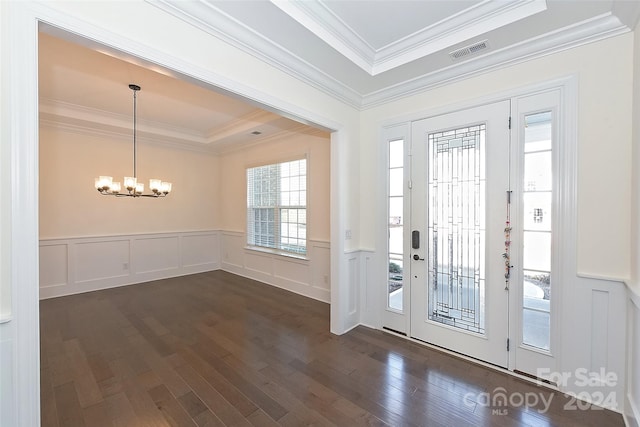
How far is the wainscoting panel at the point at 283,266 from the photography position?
443 cm

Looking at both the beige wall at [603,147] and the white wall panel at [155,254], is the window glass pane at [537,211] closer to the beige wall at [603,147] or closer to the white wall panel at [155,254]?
the beige wall at [603,147]

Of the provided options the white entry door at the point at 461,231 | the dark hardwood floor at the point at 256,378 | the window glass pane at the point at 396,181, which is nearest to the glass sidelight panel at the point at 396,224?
the window glass pane at the point at 396,181

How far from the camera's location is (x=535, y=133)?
2.34m

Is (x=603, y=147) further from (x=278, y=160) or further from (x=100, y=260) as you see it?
(x=100, y=260)

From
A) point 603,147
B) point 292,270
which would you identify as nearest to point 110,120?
point 292,270

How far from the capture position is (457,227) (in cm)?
275

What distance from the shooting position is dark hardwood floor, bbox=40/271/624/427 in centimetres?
195

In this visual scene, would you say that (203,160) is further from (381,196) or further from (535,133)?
(535,133)

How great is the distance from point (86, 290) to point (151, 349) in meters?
3.00

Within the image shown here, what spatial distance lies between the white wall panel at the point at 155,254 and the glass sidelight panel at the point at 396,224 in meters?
4.77

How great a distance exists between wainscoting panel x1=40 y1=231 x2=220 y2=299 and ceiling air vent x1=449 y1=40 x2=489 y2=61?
19.3ft

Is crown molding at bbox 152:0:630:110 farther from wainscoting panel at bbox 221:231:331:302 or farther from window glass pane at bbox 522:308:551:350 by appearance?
wainscoting panel at bbox 221:231:331:302

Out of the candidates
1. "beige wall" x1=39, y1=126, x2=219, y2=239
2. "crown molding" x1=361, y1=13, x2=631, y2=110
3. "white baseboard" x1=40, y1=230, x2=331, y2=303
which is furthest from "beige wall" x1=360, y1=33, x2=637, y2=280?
"beige wall" x1=39, y1=126, x2=219, y2=239

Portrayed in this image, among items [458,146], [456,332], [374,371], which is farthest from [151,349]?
[458,146]
